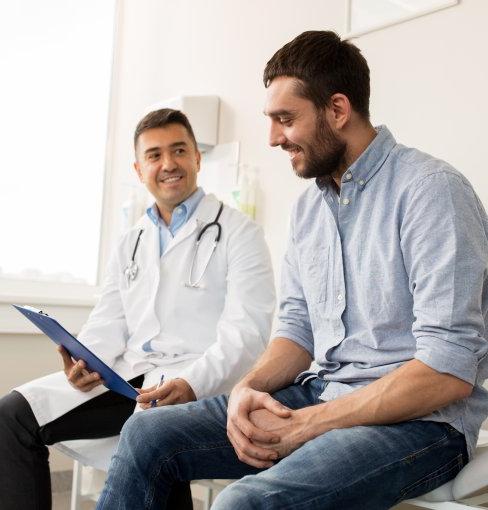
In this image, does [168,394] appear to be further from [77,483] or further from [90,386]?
[77,483]

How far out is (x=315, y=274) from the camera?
140cm

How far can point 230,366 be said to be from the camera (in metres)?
1.72

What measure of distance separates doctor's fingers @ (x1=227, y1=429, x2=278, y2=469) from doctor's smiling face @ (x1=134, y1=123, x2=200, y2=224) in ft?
3.16

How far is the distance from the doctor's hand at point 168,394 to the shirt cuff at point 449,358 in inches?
26.6

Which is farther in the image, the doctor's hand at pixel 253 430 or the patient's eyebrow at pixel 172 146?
the patient's eyebrow at pixel 172 146

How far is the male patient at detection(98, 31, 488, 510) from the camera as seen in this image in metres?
1.09

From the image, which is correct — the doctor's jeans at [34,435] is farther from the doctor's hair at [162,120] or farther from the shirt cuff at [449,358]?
the shirt cuff at [449,358]

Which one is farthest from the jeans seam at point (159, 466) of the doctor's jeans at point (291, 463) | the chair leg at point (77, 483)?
the chair leg at point (77, 483)

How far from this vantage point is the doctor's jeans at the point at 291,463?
3.34 ft

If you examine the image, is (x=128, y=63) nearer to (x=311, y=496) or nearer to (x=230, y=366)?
(x=230, y=366)

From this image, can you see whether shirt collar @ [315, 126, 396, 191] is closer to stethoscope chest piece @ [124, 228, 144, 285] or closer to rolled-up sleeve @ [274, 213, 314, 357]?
rolled-up sleeve @ [274, 213, 314, 357]

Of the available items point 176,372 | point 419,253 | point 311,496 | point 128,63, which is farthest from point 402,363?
point 128,63

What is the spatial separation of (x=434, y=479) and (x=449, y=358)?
8.5 inches

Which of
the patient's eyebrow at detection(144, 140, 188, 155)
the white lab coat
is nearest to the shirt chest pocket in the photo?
the white lab coat
